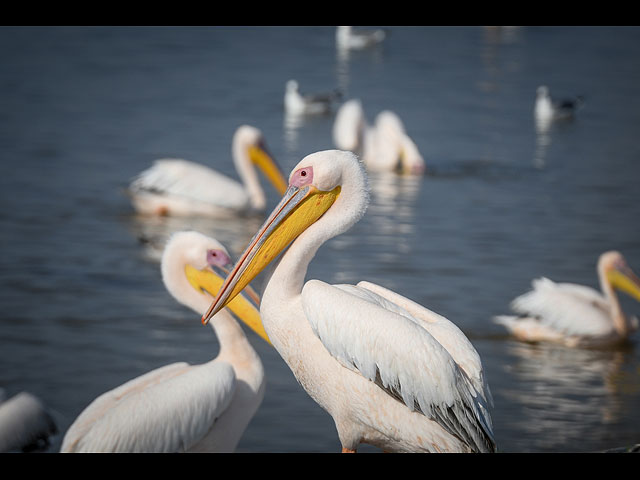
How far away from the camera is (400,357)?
2697mm

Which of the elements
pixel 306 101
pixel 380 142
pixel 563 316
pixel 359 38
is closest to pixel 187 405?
pixel 563 316

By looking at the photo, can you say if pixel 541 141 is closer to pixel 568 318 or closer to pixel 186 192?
pixel 186 192

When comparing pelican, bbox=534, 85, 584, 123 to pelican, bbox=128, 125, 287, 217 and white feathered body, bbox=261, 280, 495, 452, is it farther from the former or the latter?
white feathered body, bbox=261, 280, 495, 452

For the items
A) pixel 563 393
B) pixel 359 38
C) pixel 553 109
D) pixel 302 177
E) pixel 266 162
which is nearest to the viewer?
pixel 302 177

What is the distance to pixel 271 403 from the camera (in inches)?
176

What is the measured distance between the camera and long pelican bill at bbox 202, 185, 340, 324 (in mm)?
2967

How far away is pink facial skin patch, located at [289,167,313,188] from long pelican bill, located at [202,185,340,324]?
12 millimetres

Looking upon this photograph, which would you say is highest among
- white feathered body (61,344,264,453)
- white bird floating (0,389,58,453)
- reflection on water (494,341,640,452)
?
white feathered body (61,344,264,453)

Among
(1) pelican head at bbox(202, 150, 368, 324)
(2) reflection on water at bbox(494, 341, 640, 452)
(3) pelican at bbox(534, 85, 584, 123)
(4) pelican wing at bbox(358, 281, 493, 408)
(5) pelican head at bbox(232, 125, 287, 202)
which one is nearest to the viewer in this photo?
(4) pelican wing at bbox(358, 281, 493, 408)

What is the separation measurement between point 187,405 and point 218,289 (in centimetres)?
57

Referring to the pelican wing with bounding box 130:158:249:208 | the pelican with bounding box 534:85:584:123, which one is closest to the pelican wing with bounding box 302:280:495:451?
the pelican wing with bounding box 130:158:249:208
